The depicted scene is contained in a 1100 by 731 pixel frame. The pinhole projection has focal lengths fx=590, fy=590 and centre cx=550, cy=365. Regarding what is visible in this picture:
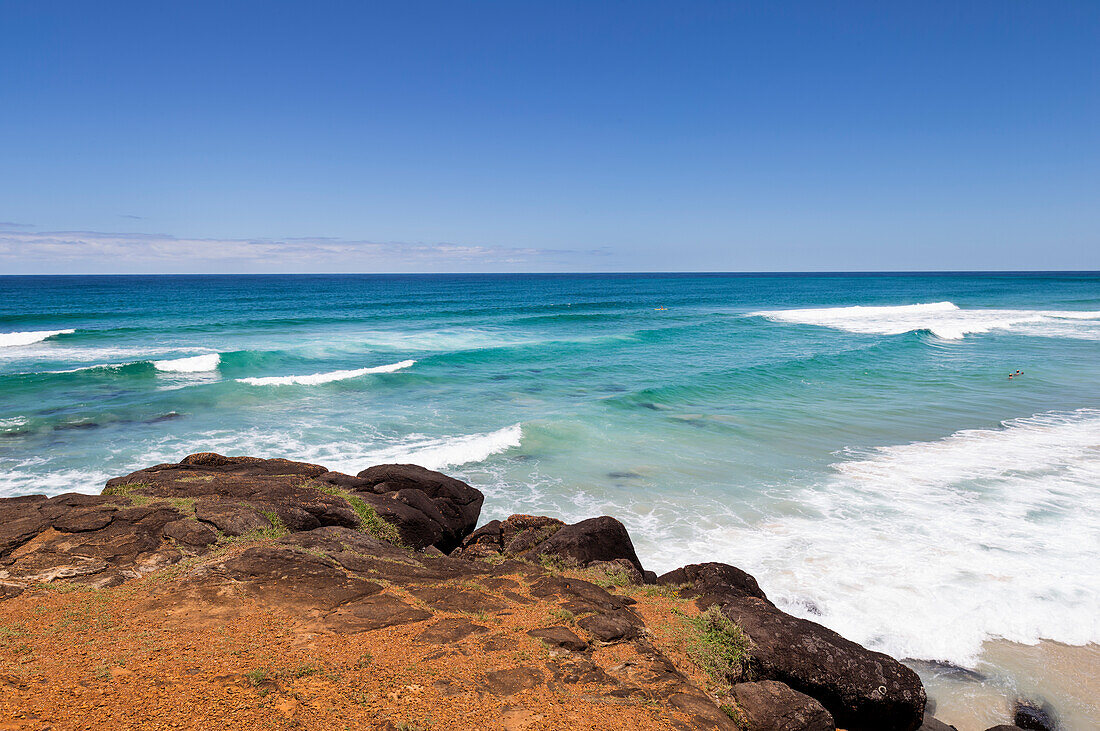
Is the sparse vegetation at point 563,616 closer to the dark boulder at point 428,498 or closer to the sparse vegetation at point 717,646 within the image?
the sparse vegetation at point 717,646

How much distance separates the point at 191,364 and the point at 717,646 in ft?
96.3

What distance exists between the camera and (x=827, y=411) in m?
20.2

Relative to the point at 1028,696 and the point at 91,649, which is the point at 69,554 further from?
the point at 1028,696

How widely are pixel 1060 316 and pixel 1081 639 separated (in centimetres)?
5555

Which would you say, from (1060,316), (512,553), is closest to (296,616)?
(512,553)

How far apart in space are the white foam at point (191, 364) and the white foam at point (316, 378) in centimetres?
392

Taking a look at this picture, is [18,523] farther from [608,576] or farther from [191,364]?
[191,364]

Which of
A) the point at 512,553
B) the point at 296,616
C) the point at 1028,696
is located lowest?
the point at 1028,696

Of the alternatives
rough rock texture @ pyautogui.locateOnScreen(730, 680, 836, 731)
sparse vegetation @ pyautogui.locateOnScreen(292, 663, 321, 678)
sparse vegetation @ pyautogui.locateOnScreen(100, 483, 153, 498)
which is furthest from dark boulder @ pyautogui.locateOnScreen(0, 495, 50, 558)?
rough rock texture @ pyautogui.locateOnScreen(730, 680, 836, 731)

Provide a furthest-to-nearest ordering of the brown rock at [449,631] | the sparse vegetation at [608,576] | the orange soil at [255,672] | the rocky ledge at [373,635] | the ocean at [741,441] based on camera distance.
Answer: the ocean at [741,441] → the sparse vegetation at [608,576] → the brown rock at [449,631] → the rocky ledge at [373,635] → the orange soil at [255,672]

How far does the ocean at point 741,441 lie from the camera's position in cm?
912

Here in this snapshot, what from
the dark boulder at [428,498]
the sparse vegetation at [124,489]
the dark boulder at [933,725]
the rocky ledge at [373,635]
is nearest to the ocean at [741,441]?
the dark boulder at [933,725]

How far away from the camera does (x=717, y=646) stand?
6.12 meters

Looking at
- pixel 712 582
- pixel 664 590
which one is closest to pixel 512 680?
pixel 664 590
